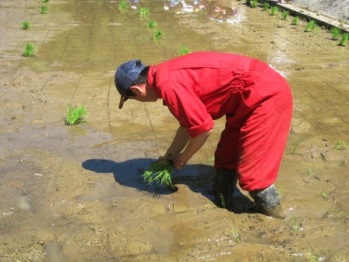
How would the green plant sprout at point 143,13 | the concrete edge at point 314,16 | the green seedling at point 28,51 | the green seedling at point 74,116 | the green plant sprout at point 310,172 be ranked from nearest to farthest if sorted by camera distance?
1. the green plant sprout at point 310,172
2. the green seedling at point 74,116
3. the green seedling at point 28,51
4. the concrete edge at point 314,16
5. the green plant sprout at point 143,13

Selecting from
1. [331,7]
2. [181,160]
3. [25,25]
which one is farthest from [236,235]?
[331,7]

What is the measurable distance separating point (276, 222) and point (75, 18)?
7813 mm

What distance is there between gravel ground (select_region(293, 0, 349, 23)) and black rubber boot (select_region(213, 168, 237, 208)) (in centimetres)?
718

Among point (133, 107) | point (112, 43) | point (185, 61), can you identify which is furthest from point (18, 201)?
point (112, 43)

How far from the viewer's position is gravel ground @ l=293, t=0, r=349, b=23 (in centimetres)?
1028

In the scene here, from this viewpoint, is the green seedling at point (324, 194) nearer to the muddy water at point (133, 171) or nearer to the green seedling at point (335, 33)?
the muddy water at point (133, 171)

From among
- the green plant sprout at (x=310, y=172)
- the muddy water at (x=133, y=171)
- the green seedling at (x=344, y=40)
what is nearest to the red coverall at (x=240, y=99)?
the muddy water at (x=133, y=171)

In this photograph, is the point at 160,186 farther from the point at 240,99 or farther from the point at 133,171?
the point at 240,99

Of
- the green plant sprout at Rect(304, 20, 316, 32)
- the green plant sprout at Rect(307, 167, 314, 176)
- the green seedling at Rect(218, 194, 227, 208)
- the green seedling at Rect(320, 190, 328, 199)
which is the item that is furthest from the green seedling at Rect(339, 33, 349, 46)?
the green seedling at Rect(218, 194, 227, 208)

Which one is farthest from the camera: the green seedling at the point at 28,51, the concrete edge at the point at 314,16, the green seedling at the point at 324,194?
the concrete edge at the point at 314,16

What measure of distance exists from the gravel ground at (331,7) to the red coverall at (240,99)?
739 centimetres

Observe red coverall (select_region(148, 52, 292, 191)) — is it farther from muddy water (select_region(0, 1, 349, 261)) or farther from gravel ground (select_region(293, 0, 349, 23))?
gravel ground (select_region(293, 0, 349, 23))

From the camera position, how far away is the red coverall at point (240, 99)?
10.5ft

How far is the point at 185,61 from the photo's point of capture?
10.9ft
